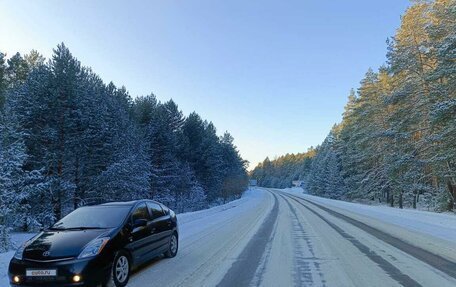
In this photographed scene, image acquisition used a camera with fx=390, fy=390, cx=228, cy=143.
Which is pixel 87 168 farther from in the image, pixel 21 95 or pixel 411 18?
pixel 411 18

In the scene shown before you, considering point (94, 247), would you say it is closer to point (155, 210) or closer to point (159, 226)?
point (159, 226)

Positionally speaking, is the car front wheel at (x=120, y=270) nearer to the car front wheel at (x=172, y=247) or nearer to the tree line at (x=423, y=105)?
the car front wheel at (x=172, y=247)

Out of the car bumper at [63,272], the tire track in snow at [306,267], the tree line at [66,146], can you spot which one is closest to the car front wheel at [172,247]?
the tire track in snow at [306,267]

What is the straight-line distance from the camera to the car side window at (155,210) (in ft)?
29.5

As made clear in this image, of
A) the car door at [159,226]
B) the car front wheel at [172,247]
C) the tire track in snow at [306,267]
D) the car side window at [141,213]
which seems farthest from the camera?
the car front wheel at [172,247]

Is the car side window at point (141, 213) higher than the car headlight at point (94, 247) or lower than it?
higher

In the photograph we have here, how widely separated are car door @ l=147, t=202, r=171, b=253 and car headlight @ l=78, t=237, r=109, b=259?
2079mm

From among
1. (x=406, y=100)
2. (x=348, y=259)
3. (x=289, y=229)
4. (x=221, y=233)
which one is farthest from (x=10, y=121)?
(x=406, y=100)

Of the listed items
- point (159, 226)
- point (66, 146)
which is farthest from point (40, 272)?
point (66, 146)

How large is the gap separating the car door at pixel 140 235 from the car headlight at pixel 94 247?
83 centimetres

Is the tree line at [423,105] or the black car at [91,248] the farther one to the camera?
the tree line at [423,105]

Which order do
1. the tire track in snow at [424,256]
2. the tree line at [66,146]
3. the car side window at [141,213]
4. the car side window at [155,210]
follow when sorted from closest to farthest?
1. the car side window at [141,213]
2. the tire track in snow at [424,256]
3. the car side window at [155,210]
4. the tree line at [66,146]

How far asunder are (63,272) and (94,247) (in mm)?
605

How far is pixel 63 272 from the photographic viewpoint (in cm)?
599
